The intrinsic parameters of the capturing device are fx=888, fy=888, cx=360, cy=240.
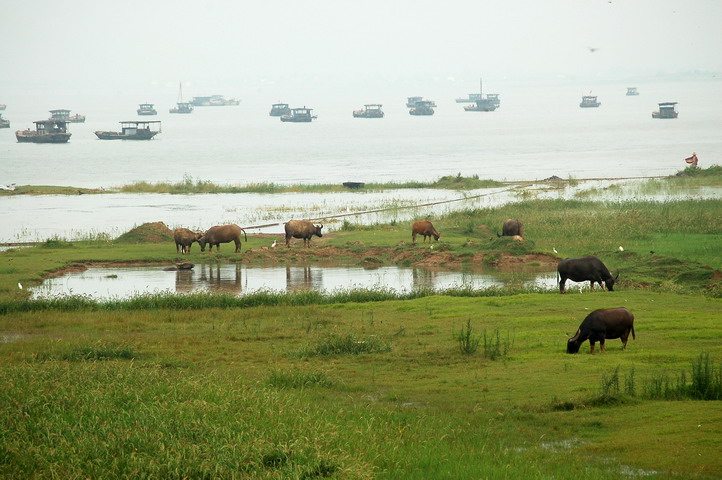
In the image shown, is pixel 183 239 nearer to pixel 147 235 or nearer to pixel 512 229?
pixel 147 235

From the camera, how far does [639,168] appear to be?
88188 millimetres

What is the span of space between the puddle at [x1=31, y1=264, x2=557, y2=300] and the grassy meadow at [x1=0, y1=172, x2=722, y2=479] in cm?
227

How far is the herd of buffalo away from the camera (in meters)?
17.1

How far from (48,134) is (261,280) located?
382ft

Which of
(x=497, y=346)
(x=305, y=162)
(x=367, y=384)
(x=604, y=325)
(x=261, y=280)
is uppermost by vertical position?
(x=305, y=162)

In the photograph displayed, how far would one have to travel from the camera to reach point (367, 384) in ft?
52.2

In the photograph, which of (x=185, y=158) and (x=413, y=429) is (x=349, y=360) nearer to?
(x=413, y=429)

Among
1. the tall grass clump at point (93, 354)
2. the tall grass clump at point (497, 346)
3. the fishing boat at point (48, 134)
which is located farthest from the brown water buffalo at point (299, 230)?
the fishing boat at point (48, 134)

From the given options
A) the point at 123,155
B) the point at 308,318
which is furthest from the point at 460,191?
the point at 123,155

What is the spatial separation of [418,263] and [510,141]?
118 m

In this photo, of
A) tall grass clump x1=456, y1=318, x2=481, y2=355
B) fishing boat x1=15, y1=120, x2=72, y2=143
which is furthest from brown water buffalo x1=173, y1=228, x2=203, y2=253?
fishing boat x1=15, y1=120, x2=72, y2=143

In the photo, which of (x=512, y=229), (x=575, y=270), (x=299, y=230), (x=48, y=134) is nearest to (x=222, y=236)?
(x=299, y=230)

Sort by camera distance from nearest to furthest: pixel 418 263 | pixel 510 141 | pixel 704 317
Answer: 1. pixel 704 317
2. pixel 418 263
3. pixel 510 141

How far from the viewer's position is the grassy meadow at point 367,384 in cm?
1027
